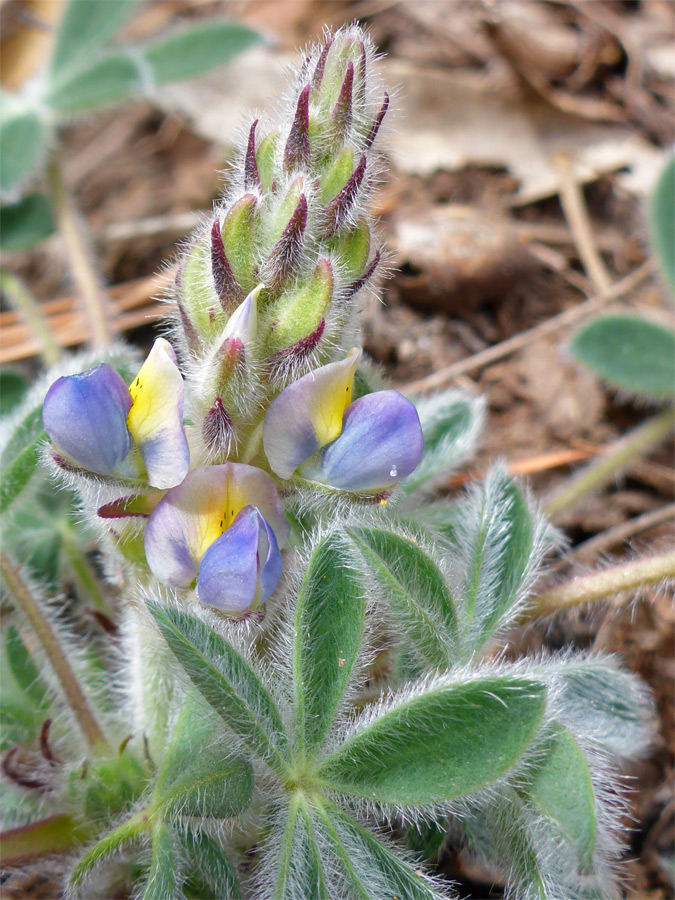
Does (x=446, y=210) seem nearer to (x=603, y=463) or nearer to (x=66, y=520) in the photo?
(x=603, y=463)

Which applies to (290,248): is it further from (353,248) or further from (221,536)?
(221,536)

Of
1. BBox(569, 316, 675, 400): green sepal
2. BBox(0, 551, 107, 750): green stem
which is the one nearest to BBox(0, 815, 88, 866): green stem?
BBox(0, 551, 107, 750): green stem

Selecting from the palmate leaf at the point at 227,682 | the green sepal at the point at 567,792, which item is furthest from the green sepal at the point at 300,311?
the green sepal at the point at 567,792

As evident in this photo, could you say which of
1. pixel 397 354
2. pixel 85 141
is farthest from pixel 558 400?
pixel 85 141

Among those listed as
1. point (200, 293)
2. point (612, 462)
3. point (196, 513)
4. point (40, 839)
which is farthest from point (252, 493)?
point (612, 462)

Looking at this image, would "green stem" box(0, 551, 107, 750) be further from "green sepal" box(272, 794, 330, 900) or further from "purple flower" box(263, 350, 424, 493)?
"purple flower" box(263, 350, 424, 493)

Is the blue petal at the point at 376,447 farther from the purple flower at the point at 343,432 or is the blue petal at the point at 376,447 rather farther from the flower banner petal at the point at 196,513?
the flower banner petal at the point at 196,513
